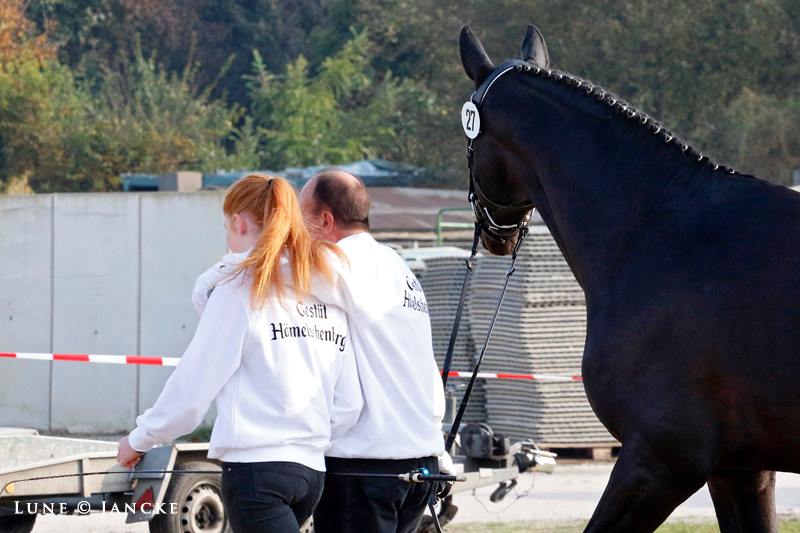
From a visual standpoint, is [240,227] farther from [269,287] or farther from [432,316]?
[432,316]

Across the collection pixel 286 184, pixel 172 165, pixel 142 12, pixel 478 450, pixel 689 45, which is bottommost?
pixel 478 450

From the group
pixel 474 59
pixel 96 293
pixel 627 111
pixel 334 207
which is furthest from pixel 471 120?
pixel 96 293

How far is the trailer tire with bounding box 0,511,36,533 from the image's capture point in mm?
7078

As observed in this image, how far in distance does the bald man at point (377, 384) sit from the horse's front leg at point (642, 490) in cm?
60

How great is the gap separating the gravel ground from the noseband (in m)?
3.63

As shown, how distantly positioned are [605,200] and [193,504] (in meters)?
3.29

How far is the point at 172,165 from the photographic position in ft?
91.1

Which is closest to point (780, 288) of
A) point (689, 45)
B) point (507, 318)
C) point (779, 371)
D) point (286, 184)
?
point (779, 371)

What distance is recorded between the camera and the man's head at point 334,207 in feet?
14.6

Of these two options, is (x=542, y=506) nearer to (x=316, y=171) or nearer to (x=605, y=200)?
(x=605, y=200)

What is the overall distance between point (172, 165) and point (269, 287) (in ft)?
79.9

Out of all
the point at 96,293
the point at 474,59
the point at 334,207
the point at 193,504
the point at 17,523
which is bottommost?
the point at 17,523

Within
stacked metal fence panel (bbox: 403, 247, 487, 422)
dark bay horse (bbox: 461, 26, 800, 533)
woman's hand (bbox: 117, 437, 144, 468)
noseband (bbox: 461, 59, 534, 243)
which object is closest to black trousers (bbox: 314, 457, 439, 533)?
woman's hand (bbox: 117, 437, 144, 468)

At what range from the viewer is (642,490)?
4.41m
